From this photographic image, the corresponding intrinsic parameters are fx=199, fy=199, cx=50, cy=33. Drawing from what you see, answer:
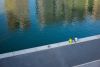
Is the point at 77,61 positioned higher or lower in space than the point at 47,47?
lower

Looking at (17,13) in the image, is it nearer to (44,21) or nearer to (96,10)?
(44,21)

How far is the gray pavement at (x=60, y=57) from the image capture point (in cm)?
417

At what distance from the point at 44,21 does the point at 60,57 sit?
5.60 metres

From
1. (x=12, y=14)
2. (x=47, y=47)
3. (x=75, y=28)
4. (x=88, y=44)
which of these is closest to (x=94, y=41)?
(x=88, y=44)

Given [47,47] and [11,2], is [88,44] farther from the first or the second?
[11,2]

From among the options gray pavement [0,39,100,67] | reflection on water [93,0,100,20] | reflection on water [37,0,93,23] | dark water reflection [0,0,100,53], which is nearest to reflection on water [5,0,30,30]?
dark water reflection [0,0,100,53]

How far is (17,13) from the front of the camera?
10430 millimetres

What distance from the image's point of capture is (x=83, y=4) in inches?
466

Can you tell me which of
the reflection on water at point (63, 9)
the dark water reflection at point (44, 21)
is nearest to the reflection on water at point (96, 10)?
the dark water reflection at point (44, 21)

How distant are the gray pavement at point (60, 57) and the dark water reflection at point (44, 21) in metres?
3.26

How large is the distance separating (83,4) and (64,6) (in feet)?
4.27

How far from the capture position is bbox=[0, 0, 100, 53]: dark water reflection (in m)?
8.23

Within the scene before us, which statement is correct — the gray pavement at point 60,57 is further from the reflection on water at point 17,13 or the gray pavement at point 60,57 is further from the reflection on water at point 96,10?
the reflection on water at point 96,10

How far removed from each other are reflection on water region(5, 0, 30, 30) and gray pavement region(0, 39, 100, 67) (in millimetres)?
4937
